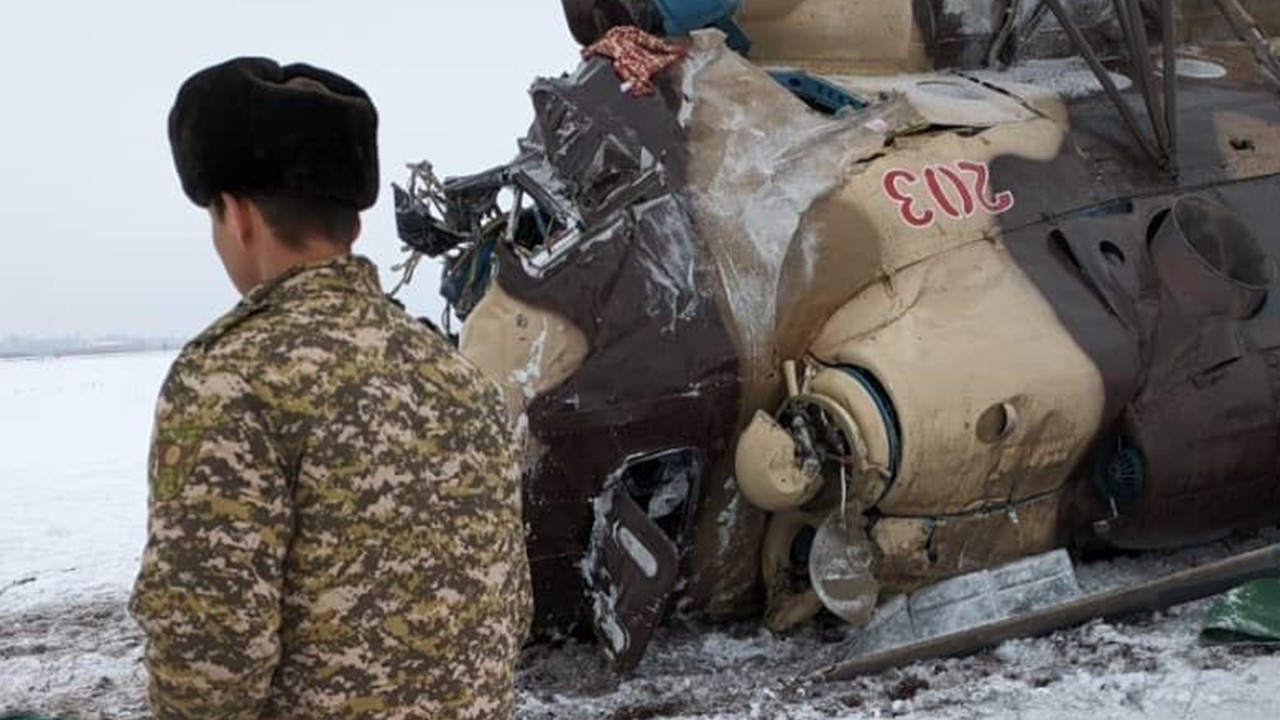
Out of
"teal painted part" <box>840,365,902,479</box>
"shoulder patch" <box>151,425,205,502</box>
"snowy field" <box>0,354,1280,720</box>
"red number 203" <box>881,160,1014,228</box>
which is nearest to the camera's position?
"shoulder patch" <box>151,425,205,502</box>

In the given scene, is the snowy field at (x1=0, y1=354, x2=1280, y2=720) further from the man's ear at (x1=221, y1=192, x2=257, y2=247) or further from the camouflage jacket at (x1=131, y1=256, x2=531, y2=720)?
the man's ear at (x1=221, y1=192, x2=257, y2=247)

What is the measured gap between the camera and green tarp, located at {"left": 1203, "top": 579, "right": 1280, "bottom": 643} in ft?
14.4

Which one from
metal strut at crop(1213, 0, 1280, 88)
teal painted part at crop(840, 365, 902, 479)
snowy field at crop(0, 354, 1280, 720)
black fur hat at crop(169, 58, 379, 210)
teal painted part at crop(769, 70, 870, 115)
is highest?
black fur hat at crop(169, 58, 379, 210)

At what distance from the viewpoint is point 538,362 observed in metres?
5.12

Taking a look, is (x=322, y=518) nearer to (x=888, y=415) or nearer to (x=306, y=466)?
(x=306, y=466)

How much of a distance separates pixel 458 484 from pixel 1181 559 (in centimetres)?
500

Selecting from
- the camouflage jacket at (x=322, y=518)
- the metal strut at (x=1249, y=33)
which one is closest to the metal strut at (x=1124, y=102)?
the metal strut at (x=1249, y=33)

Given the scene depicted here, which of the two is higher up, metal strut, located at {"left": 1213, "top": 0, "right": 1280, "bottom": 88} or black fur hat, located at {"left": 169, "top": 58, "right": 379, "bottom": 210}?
black fur hat, located at {"left": 169, "top": 58, "right": 379, "bottom": 210}

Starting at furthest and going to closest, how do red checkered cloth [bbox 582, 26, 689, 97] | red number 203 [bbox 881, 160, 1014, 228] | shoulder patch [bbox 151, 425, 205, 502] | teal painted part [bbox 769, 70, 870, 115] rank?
teal painted part [bbox 769, 70, 870, 115], red checkered cloth [bbox 582, 26, 689, 97], red number 203 [bbox 881, 160, 1014, 228], shoulder patch [bbox 151, 425, 205, 502]

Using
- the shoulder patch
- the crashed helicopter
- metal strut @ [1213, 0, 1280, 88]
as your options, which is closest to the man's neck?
the shoulder patch

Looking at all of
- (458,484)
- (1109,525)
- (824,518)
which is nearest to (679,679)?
(824,518)

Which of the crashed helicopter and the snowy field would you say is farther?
the crashed helicopter

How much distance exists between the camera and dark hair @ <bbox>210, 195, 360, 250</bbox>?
1.84m

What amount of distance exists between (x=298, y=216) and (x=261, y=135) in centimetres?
12
